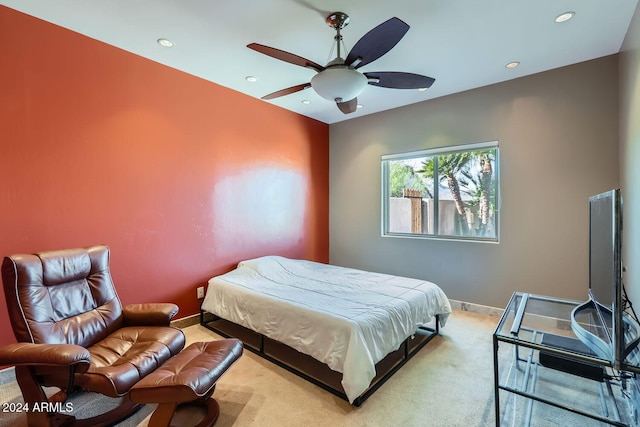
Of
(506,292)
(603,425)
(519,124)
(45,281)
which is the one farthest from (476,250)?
(45,281)

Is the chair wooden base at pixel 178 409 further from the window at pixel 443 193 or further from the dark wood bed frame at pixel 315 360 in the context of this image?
the window at pixel 443 193

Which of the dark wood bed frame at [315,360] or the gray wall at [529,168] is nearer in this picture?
the dark wood bed frame at [315,360]

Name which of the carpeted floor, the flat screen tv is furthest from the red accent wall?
the flat screen tv

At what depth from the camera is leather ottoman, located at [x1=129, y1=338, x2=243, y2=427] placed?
147 centimetres

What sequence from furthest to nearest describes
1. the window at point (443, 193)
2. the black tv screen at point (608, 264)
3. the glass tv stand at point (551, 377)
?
the window at point (443, 193), the glass tv stand at point (551, 377), the black tv screen at point (608, 264)

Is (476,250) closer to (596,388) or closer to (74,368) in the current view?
(596,388)

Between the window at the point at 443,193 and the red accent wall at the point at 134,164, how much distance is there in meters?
1.63

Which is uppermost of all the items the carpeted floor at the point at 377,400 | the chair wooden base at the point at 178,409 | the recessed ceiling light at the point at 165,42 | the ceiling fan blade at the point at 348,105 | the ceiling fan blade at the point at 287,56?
the recessed ceiling light at the point at 165,42

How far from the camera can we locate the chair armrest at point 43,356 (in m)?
1.45

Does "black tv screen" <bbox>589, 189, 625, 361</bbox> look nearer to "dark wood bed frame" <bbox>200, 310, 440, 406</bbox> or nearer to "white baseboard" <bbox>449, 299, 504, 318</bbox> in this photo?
Result: "dark wood bed frame" <bbox>200, 310, 440, 406</bbox>

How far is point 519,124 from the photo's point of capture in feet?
10.7

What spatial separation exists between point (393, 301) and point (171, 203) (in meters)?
2.47

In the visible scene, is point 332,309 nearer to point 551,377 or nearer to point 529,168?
point 551,377

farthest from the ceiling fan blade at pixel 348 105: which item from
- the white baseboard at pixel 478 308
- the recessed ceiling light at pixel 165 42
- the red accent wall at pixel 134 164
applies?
the white baseboard at pixel 478 308
